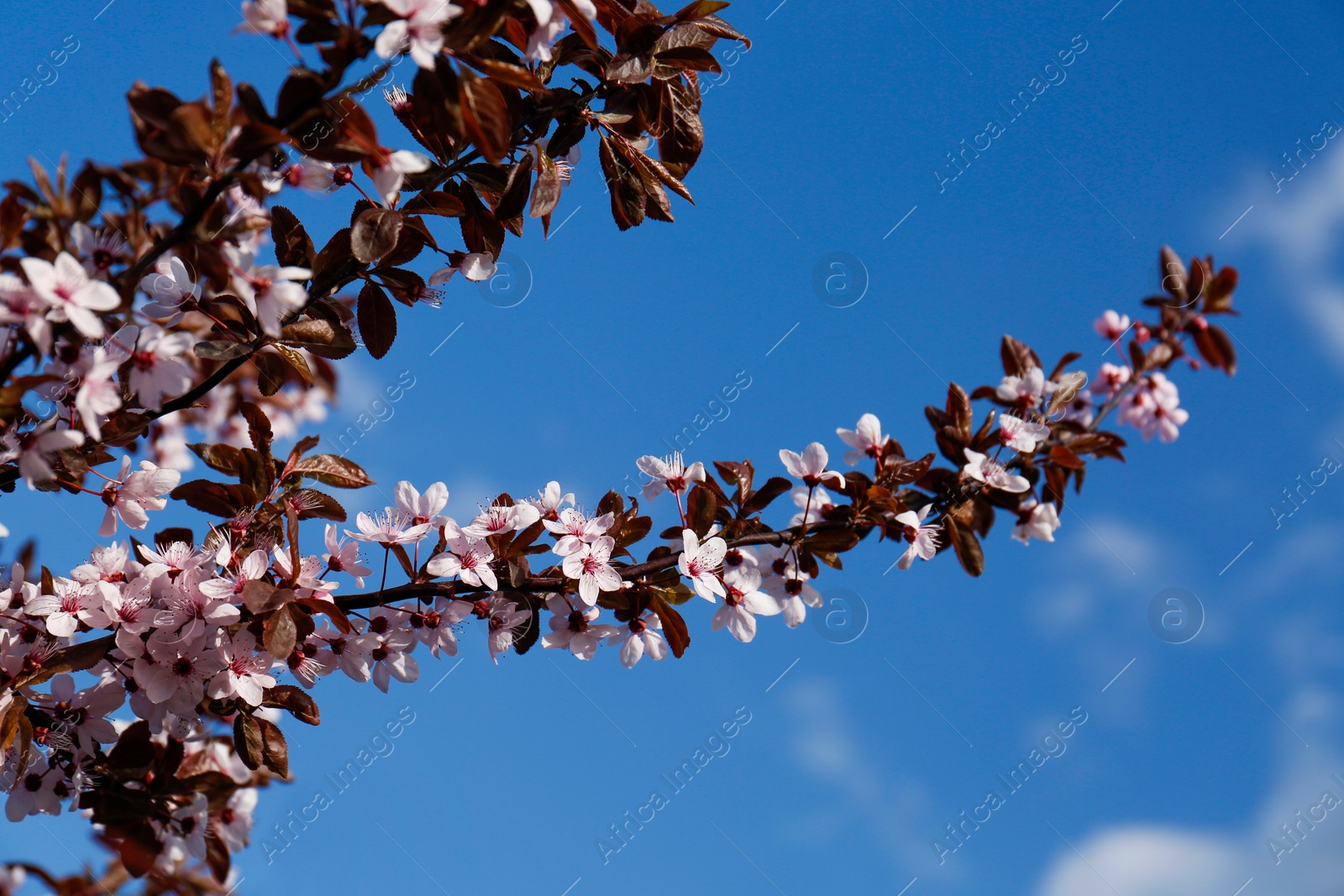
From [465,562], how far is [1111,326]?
64.8 inches

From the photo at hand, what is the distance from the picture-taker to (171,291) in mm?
1699

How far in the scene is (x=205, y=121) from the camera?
4.64 ft

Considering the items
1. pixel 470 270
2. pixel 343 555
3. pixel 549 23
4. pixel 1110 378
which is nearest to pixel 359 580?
pixel 343 555

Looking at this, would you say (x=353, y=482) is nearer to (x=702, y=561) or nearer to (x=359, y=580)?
(x=359, y=580)

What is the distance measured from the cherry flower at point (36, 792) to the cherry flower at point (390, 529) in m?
0.83

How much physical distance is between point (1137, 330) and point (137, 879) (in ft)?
8.27

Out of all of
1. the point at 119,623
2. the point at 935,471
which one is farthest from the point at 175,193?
the point at 935,471

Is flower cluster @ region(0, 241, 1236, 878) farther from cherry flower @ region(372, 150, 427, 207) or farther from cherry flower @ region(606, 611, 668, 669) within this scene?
cherry flower @ region(372, 150, 427, 207)

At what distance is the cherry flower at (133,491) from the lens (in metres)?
1.91

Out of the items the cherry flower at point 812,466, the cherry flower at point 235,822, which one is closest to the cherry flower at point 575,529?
the cherry flower at point 812,466

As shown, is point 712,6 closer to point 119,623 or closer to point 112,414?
point 112,414

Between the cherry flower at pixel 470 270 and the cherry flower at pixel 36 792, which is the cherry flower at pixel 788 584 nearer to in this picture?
the cherry flower at pixel 470 270

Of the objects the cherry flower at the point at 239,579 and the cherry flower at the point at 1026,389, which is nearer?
the cherry flower at the point at 239,579

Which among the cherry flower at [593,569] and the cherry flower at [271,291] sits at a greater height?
the cherry flower at [271,291]
